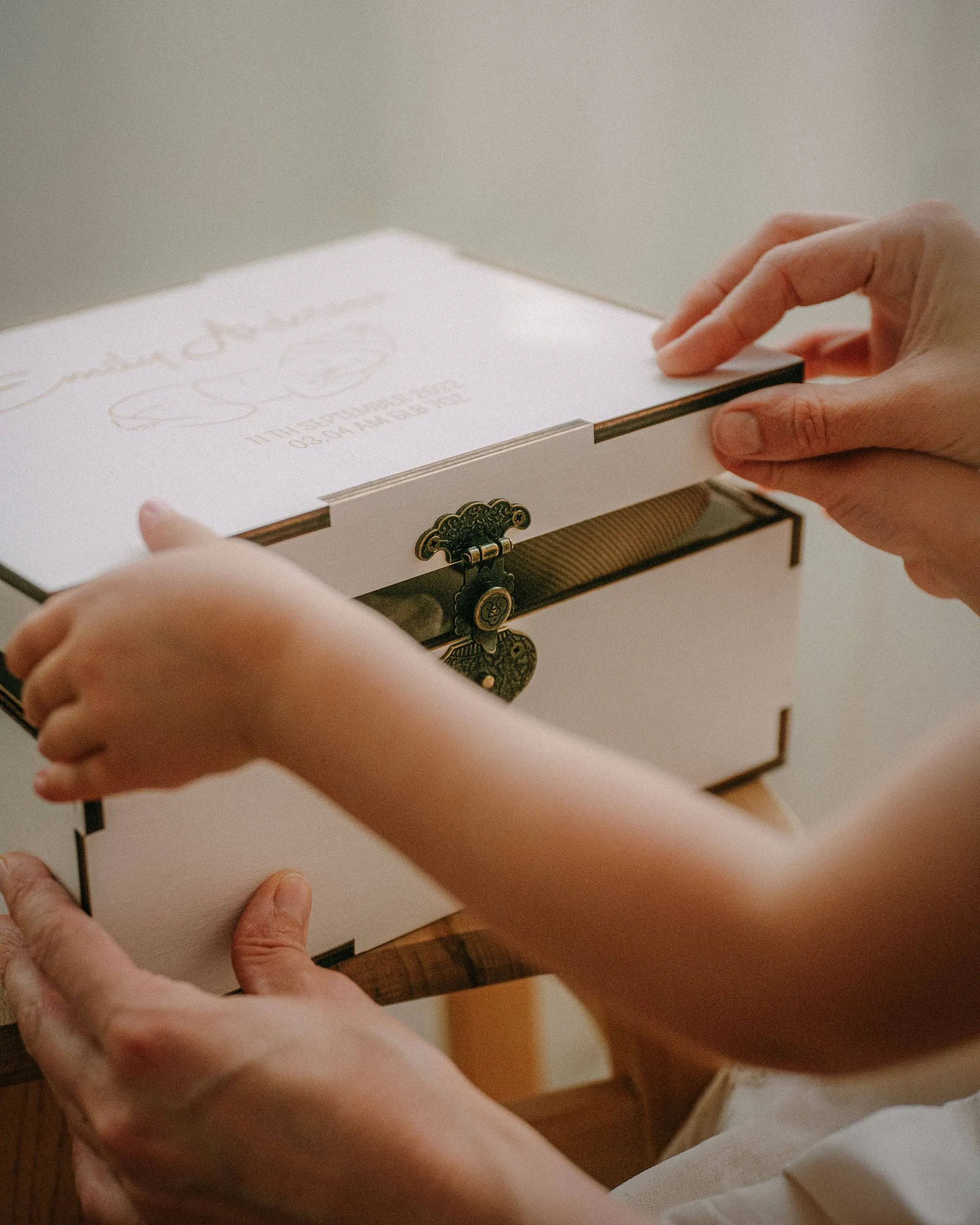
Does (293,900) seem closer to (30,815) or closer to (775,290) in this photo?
(30,815)

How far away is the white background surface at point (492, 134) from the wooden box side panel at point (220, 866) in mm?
525

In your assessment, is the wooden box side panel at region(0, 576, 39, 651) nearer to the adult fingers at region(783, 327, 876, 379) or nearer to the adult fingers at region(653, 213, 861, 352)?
the adult fingers at region(653, 213, 861, 352)

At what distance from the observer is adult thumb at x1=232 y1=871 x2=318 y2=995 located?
459 mm

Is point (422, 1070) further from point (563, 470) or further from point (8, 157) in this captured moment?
point (8, 157)

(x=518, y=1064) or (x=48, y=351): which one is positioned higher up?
(x=48, y=351)

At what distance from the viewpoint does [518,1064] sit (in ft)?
2.92

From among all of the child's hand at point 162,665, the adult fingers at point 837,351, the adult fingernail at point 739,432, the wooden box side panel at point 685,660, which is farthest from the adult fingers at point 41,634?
the adult fingers at point 837,351

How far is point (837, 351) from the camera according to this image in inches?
28.3

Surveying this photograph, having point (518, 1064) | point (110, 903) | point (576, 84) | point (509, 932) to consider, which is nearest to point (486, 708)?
point (509, 932)

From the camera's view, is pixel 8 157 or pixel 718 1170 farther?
pixel 8 157

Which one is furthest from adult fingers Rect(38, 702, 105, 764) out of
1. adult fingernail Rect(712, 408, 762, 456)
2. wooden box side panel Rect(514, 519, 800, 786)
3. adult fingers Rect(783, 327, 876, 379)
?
adult fingers Rect(783, 327, 876, 379)

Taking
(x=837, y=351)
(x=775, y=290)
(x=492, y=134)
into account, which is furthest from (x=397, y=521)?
(x=492, y=134)

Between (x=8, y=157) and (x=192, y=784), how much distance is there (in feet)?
1.97

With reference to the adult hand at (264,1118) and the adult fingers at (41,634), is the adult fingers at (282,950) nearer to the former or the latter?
the adult hand at (264,1118)
